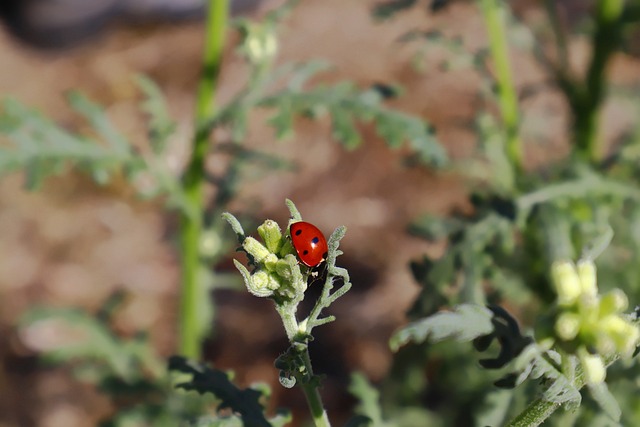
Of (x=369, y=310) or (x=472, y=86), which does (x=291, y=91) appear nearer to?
(x=369, y=310)

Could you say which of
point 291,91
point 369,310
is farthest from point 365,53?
point 291,91

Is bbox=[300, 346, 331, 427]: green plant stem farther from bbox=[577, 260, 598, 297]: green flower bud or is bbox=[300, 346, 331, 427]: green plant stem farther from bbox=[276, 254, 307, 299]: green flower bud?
bbox=[577, 260, 598, 297]: green flower bud

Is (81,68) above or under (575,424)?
above

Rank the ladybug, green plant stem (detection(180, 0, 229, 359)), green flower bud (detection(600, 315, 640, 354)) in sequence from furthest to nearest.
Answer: green plant stem (detection(180, 0, 229, 359)) < the ladybug < green flower bud (detection(600, 315, 640, 354))

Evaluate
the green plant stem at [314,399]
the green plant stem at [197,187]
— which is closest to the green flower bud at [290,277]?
the green plant stem at [314,399]

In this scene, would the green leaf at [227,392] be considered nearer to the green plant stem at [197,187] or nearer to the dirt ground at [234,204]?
the green plant stem at [197,187]

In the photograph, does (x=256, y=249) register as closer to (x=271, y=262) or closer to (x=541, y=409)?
(x=271, y=262)

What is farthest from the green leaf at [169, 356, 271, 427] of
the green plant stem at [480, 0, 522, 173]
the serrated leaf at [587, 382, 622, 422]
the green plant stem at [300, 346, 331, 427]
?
the green plant stem at [480, 0, 522, 173]
